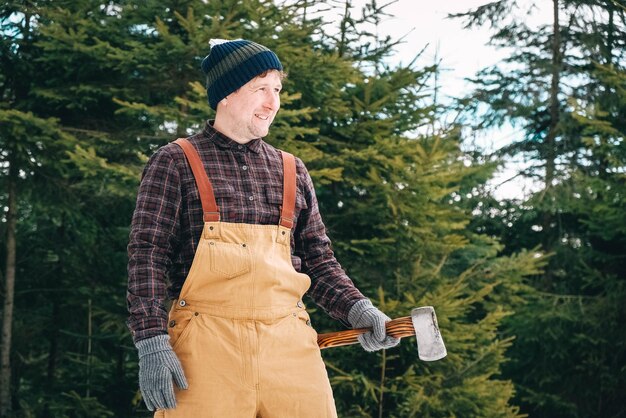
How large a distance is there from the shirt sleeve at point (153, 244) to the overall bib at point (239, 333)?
77 millimetres

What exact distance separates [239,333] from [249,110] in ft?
2.29

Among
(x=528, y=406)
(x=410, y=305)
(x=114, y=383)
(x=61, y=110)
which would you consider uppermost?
(x=61, y=110)

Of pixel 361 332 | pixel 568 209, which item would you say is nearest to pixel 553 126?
pixel 568 209

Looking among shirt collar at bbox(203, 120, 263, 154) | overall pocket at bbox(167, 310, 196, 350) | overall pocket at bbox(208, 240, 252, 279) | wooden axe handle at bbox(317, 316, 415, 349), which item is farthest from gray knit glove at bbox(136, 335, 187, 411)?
shirt collar at bbox(203, 120, 263, 154)


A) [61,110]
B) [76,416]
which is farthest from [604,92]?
[76,416]

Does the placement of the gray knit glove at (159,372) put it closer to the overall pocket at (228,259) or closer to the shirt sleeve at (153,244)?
the shirt sleeve at (153,244)

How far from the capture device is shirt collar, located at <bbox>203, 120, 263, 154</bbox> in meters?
2.47

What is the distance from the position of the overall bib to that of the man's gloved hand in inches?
7.5

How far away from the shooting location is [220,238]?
2.30 meters

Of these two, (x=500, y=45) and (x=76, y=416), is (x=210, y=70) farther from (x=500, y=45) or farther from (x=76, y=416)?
(x=500, y=45)

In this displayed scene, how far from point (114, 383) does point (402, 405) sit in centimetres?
319

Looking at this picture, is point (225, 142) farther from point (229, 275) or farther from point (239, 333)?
point (239, 333)

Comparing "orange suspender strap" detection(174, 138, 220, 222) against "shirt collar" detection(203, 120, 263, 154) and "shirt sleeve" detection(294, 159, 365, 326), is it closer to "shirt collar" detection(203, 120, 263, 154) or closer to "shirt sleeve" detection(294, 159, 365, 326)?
"shirt collar" detection(203, 120, 263, 154)

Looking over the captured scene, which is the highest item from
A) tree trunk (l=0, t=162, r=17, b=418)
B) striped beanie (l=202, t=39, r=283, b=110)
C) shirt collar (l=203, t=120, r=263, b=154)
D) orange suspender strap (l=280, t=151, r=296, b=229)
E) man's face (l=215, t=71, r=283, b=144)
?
striped beanie (l=202, t=39, r=283, b=110)
